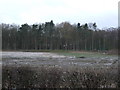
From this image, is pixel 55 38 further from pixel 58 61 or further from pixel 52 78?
pixel 52 78

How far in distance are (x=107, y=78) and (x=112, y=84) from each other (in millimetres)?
313

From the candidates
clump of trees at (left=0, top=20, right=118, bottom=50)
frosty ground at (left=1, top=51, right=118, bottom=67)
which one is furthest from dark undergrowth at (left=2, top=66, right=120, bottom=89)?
clump of trees at (left=0, top=20, right=118, bottom=50)

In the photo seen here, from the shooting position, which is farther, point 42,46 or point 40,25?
point 40,25

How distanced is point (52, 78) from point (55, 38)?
10374cm

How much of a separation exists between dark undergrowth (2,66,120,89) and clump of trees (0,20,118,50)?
93420mm

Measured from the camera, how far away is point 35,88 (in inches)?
336

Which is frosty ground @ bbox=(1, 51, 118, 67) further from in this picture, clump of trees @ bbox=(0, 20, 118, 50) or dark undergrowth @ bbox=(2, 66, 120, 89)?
clump of trees @ bbox=(0, 20, 118, 50)

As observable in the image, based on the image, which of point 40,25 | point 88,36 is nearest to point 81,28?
point 88,36

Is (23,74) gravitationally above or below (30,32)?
below

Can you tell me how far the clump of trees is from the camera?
10411cm

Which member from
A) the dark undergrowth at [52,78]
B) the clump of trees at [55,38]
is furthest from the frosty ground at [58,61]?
the clump of trees at [55,38]

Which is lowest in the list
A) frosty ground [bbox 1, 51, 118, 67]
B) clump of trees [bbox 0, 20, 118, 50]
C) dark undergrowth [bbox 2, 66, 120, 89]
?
frosty ground [bbox 1, 51, 118, 67]

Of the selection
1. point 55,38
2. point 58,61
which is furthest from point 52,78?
point 55,38

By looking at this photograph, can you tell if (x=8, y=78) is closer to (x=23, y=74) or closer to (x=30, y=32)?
(x=23, y=74)
